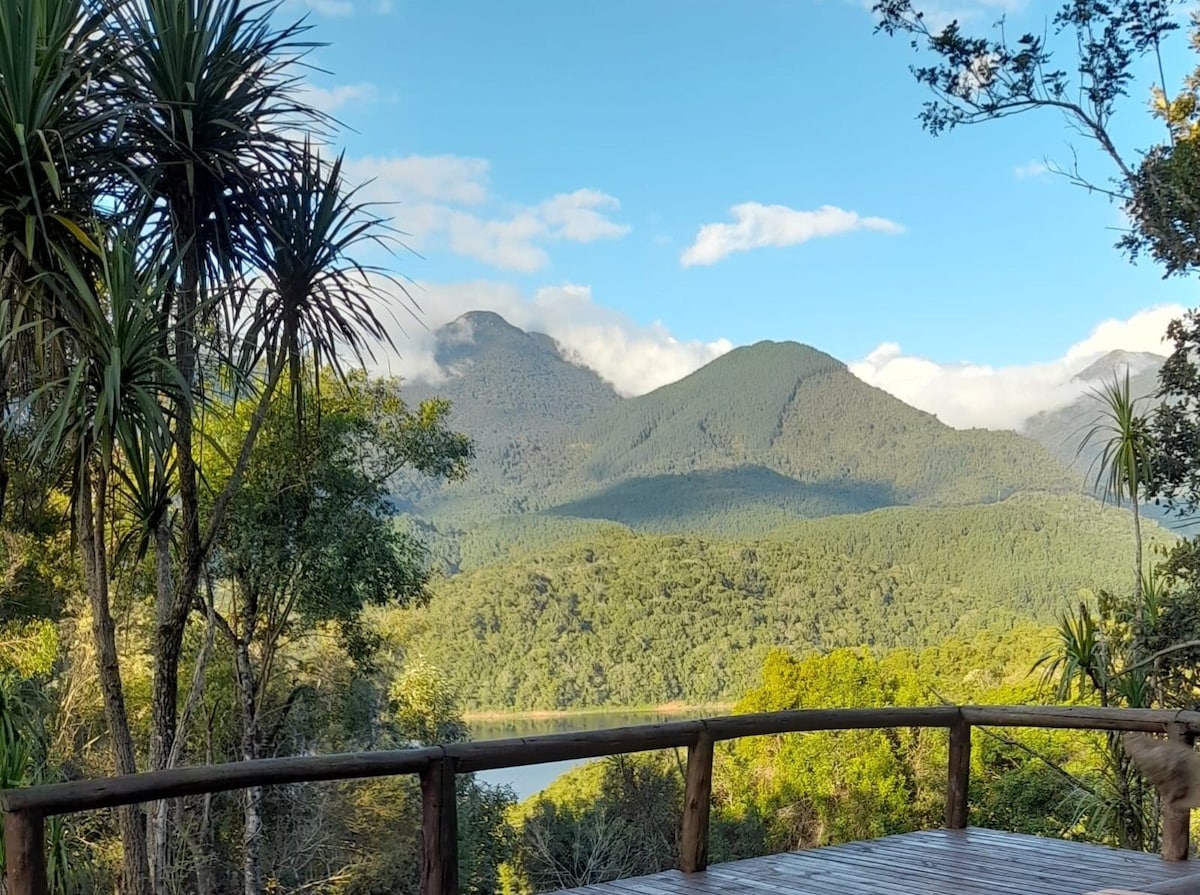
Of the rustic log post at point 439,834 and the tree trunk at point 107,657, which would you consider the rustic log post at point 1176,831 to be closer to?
the rustic log post at point 439,834

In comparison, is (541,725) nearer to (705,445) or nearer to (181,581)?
(181,581)

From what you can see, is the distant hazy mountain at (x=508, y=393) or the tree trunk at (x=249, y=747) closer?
the tree trunk at (x=249, y=747)

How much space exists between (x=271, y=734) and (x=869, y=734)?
12.3 m

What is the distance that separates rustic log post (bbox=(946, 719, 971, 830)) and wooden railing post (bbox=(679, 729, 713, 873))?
4.02ft

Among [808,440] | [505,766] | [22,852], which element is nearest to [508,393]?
[808,440]

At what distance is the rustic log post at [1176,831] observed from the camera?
3788mm

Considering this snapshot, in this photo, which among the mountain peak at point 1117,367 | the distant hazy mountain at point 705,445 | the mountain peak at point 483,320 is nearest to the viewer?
the mountain peak at point 1117,367

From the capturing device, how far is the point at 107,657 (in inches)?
176

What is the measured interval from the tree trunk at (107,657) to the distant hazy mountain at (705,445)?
42.4 meters

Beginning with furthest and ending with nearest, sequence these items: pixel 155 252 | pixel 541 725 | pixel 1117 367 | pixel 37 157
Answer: pixel 541 725, pixel 1117 367, pixel 155 252, pixel 37 157

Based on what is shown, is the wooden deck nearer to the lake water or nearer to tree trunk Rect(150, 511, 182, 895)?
tree trunk Rect(150, 511, 182, 895)

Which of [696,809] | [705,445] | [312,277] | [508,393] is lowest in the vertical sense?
[696,809]

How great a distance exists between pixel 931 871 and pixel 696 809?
2.83ft

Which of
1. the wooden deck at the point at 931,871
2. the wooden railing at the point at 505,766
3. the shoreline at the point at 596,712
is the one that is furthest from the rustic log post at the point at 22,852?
the shoreline at the point at 596,712
